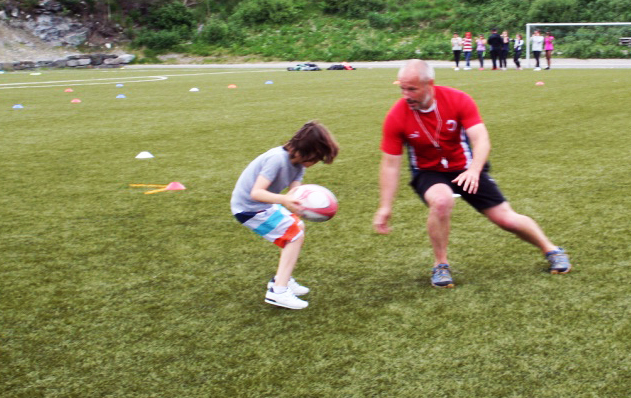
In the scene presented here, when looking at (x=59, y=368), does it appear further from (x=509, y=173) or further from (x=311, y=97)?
(x=311, y=97)

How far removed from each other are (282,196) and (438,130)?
3.62 ft

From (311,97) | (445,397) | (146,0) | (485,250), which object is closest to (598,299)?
(485,250)

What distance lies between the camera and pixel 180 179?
29.1ft

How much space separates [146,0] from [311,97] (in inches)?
1562

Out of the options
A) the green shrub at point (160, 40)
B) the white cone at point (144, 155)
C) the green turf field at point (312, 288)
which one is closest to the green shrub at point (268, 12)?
the green shrub at point (160, 40)

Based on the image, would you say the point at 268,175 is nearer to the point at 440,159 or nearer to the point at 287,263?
the point at 287,263

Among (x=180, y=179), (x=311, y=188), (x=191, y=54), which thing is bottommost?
(x=191, y=54)

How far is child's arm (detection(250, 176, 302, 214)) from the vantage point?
439 centimetres

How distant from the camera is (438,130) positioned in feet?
15.6

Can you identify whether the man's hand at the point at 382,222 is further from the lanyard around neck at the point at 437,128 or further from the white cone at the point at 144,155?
the white cone at the point at 144,155

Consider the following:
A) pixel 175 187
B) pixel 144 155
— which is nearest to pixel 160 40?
pixel 144 155

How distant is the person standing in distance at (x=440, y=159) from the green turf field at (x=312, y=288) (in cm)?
34

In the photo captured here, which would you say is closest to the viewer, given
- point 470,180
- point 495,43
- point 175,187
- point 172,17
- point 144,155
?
point 470,180

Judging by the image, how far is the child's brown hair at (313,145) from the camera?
4375 mm
